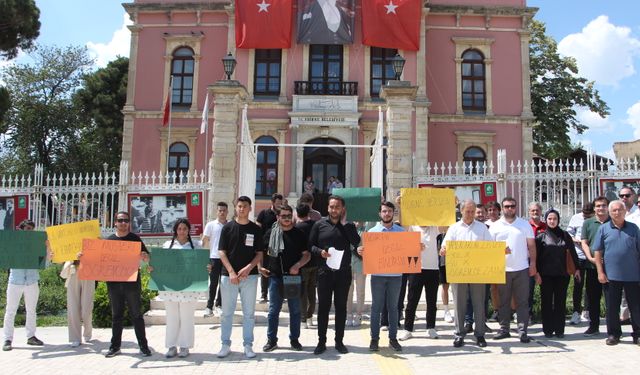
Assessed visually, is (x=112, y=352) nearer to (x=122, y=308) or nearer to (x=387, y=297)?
(x=122, y=308)

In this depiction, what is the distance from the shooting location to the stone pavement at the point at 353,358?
5.48 meters

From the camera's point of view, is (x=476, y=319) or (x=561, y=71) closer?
(x=476, y=319)

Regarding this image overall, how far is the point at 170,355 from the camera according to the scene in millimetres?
6090

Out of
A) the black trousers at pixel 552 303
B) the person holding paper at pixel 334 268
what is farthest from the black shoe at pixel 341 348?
the black trousers at pixel 552 303

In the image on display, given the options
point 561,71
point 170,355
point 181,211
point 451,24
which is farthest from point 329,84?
point 170,355

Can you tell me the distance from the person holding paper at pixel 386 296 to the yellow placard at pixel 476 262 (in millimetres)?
671

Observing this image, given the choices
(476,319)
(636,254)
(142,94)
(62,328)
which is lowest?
(62,328)

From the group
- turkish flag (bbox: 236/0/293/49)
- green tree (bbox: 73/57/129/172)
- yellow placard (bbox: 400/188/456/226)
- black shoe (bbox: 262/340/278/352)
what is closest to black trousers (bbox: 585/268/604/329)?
yellow placard (bbox: 400/188/456/226)

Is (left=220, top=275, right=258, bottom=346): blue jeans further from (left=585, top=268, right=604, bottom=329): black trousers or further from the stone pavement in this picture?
(left=585, top=268, right=604, bottom=329): black trousers

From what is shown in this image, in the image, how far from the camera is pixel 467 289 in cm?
670

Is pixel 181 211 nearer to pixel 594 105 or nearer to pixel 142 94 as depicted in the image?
pixel 142 94

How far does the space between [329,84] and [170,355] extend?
16923mm

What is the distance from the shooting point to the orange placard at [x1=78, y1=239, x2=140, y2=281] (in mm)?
6195

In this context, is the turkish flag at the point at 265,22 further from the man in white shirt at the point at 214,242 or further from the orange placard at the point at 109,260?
the orange placard at the point at 109,260
